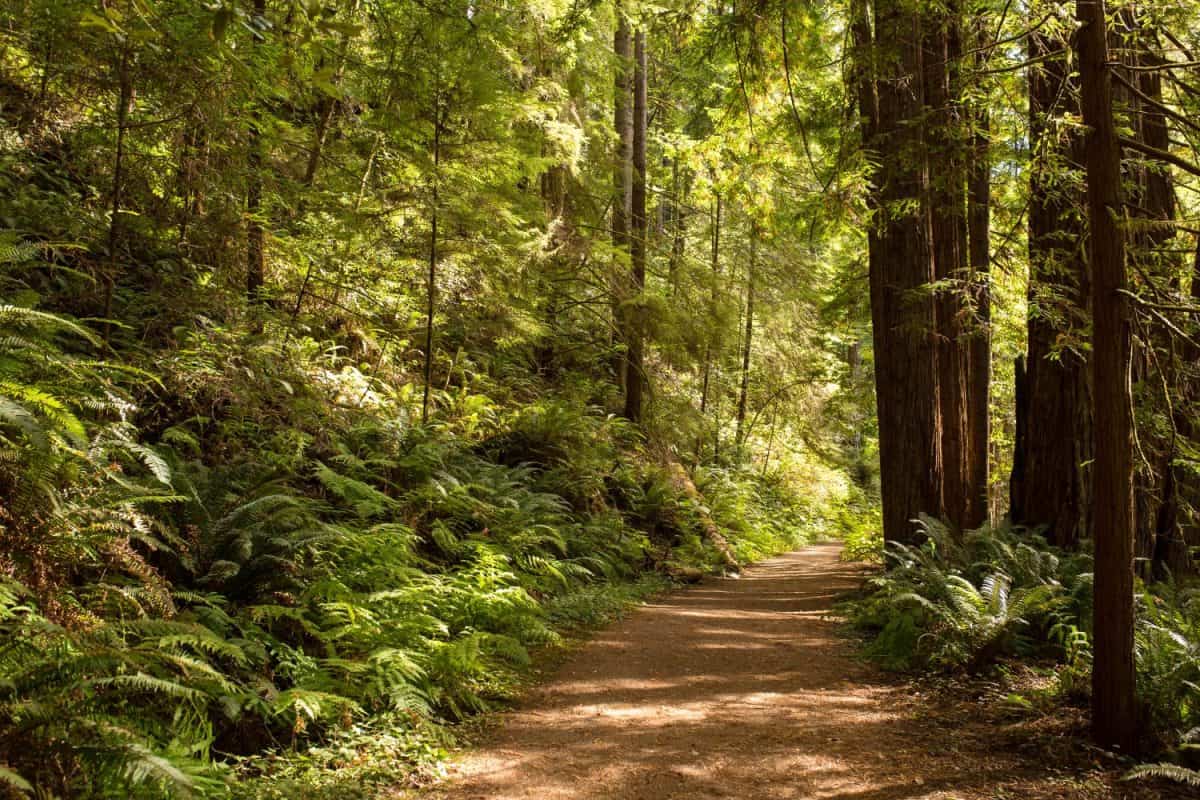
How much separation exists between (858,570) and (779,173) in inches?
284

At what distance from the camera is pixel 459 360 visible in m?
12.3

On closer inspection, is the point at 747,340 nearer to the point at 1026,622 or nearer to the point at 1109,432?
the point at 1026,622

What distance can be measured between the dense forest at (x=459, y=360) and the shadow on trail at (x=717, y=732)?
523 millimetres

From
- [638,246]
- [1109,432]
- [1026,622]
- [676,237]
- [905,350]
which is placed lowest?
→ [1026,622]

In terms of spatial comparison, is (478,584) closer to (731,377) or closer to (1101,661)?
(1101,661)

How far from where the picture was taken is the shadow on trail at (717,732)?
4012 mm

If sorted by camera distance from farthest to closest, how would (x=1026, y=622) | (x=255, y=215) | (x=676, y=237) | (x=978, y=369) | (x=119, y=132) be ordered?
(x=676, y=237) < (x=978, y=369) < (x=255, y=215) < (x=119, y=132) < (x=1026, y=622)

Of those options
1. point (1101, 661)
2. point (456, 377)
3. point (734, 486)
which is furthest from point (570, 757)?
point (734, 486)

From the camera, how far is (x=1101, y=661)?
14.0 ft

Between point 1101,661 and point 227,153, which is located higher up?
point 227,153

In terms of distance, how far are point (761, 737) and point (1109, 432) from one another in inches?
109

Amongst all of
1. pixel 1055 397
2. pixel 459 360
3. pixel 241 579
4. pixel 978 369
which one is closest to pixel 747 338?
Answer: pixel 978 369

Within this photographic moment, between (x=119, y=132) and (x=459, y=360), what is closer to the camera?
(x=119, y=132)

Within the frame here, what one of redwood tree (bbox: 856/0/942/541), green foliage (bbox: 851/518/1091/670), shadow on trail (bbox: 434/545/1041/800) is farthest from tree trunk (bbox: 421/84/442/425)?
green foliage (bbox: 851/518/1091/670)
